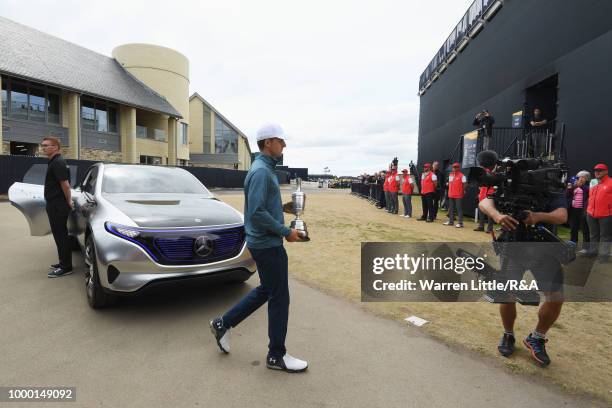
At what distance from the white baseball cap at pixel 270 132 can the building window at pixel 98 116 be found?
27039mm

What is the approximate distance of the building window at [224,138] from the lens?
4419 centimetres

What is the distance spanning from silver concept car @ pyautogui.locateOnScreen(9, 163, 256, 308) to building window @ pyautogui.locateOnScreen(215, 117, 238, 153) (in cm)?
4084

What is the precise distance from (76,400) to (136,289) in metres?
1.19

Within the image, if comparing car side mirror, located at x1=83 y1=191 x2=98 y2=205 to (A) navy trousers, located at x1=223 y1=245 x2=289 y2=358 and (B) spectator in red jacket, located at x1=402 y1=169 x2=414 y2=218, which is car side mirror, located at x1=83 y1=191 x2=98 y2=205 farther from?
(B) spectator in red jacket, located at x1=402 y1=169 x2=414 y2=218

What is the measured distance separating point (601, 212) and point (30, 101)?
2763cm

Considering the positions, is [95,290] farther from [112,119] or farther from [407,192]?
[112,119]

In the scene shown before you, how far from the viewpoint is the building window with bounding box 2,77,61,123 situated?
20.4m

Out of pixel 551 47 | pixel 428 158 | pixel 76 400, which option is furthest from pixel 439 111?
pixel 76 400

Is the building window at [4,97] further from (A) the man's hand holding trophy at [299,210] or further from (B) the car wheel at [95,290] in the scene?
(A) the man's hand holding trophy at [299,210]

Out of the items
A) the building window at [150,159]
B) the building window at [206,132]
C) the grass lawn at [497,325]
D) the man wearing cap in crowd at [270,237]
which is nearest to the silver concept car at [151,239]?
the man wearing cap in crowd at [270,237]

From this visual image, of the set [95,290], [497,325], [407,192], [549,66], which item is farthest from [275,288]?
[549,66]

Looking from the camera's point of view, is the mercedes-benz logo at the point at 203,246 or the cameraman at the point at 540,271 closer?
the cameraman at the point at 540,271

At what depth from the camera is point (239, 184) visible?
37.4m

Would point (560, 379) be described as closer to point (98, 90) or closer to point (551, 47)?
point (551, 47)
